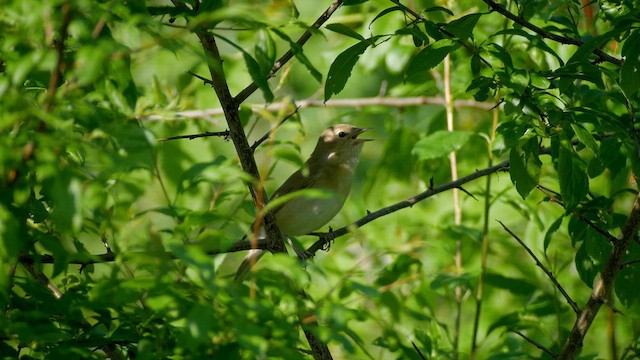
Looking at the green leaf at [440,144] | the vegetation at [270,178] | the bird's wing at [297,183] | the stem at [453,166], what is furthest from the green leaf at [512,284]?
the bird's wing at [297,183]

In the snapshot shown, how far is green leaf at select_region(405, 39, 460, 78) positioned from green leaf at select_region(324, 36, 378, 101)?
0.54 ft

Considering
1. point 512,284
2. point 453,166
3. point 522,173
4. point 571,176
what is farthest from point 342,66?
point 512,284

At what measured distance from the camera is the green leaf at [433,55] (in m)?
A: 2.71

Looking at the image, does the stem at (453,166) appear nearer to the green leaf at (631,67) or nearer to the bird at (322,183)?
the bird at (322,183)

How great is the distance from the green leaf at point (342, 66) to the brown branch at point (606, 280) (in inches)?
42.2

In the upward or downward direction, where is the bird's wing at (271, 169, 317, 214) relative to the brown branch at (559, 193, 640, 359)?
upward

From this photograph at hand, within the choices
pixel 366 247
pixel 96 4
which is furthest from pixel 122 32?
pixel 366 247

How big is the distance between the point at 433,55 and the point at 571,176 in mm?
575

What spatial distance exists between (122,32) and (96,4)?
16 centimetres

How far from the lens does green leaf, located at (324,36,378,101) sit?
2.71 m

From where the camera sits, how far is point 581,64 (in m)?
2.66

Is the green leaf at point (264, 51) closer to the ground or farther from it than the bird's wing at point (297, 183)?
closer to the ground

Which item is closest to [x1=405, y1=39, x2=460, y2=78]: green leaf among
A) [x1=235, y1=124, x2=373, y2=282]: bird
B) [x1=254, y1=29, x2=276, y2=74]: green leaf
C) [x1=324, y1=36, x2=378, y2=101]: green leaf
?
Result: [x1=324, y1=36, x2=378, y2=101]: green leaf

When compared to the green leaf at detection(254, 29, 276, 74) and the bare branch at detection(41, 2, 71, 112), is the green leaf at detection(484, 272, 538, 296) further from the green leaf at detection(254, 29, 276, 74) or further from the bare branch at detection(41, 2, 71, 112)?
the bare branch at detection(41, 2, 71, 112)
